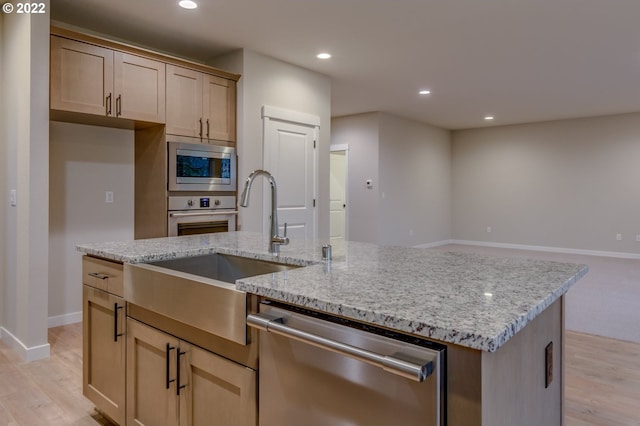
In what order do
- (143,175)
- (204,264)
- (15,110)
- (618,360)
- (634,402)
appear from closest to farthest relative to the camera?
(204,264)
(634,402)
(618,360)
(15,110)
(143,175)

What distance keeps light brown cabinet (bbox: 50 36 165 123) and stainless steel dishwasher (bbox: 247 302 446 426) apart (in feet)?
9.01

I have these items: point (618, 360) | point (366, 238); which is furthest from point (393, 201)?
point (618, 360)

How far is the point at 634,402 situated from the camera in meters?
2.31

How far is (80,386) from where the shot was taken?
251cm

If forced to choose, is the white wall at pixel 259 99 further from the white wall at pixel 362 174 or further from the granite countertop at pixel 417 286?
the white wall at pixel 362 174

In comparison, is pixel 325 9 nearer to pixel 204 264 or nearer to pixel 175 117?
pixel 175 117

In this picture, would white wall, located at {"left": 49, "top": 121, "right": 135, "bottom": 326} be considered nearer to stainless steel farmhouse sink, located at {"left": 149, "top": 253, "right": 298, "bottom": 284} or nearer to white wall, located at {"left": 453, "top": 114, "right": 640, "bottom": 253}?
stainless steel farmhouse sink, located at {"left": 149, "top": 253, "right": 298, "bottom": 284}

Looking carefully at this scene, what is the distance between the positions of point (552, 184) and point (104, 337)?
27.6 ft

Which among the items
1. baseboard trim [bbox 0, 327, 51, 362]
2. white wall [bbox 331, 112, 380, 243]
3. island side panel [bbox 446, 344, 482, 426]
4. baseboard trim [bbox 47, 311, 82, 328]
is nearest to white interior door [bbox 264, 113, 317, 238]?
baseboard trim [bbox 47, 311, 82, 328]

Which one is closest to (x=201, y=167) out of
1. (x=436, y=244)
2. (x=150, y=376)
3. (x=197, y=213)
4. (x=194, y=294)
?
(x=197, y=213)

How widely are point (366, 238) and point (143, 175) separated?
4.29 metres

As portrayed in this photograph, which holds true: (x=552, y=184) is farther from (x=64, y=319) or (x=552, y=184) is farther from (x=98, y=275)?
(x=98, y=275)

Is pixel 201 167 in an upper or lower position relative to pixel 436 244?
upper

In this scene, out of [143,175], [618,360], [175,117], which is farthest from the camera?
[143,175]
